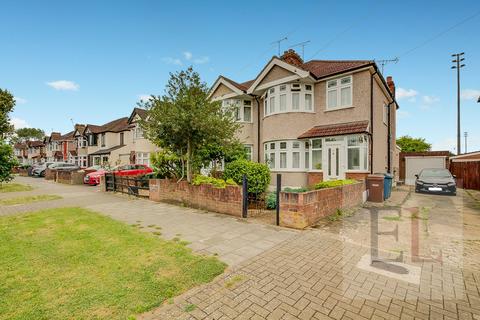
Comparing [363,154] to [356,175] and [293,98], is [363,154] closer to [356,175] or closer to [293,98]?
[356,175]

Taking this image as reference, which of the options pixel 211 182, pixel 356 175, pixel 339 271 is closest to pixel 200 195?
pixel 211 182

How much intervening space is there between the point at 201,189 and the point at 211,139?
2168 millimetres

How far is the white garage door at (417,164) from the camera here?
70.6 feet

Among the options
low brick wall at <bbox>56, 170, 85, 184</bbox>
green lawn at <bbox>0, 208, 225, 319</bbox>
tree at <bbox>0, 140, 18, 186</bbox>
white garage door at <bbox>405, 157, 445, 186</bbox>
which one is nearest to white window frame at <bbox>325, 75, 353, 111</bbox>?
green lawn at <bbox>0, 208, 225, 319</bbox>

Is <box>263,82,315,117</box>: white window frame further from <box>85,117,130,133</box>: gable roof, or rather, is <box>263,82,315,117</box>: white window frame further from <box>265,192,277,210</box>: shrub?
<box>85,117,130,133</box>: gable roof

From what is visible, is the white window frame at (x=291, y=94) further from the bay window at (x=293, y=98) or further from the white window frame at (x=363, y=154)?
the white window frame at (x=363, y=154)

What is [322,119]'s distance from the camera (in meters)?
14.0

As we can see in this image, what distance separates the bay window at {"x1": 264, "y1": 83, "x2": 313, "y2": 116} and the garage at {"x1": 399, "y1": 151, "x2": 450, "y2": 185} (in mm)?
14793

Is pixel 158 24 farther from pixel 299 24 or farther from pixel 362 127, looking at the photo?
pixel 362 127

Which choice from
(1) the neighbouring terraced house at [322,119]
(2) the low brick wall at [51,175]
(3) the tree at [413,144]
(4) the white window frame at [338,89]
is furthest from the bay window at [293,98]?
(3) the tree at [413,144]

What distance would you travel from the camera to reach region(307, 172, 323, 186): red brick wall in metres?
13.3

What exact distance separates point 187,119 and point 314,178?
8244mm

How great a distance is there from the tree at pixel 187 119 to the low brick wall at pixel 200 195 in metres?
0.78

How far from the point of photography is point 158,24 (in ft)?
45.4
